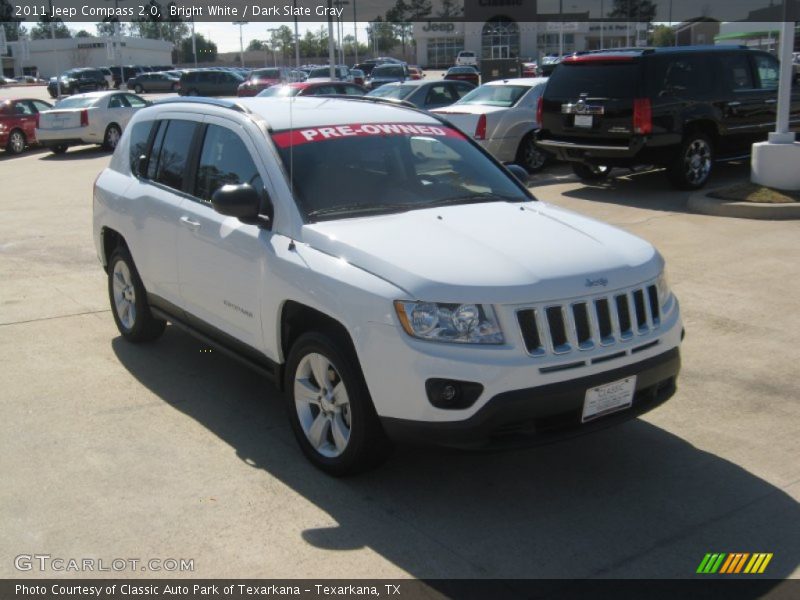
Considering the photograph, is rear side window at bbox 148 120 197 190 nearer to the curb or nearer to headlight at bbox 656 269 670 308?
headlight at bbox 656 269 670 308

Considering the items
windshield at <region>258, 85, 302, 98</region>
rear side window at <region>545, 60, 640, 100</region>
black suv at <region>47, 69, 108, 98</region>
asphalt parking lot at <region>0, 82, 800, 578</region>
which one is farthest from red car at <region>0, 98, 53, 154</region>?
black suv at <region>47, 69, 108, 98</region>

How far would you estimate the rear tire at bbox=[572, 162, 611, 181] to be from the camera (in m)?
13.8

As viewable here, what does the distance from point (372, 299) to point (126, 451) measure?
6.04 feet

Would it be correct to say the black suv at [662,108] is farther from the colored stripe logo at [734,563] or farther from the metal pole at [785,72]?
the colored stripe logo at [734,563]

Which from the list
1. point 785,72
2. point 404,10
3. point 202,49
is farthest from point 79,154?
point 202,49

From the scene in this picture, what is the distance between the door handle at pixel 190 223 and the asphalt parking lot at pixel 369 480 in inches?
43.3

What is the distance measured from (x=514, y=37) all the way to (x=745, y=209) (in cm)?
5224

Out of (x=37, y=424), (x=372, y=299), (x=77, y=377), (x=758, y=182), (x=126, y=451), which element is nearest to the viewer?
(x=372, y=299)

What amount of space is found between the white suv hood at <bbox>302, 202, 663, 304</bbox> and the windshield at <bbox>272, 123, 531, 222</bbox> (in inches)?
7.3

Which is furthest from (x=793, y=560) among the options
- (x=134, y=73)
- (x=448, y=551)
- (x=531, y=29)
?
(x=531, y=29)

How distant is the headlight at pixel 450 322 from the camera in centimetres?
392

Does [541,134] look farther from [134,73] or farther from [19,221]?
[134,73]

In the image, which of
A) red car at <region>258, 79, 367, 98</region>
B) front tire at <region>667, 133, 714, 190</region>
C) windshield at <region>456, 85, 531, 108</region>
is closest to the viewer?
front tire at <region>667, 133, 714, 190</region>

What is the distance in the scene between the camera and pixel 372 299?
158 inches
